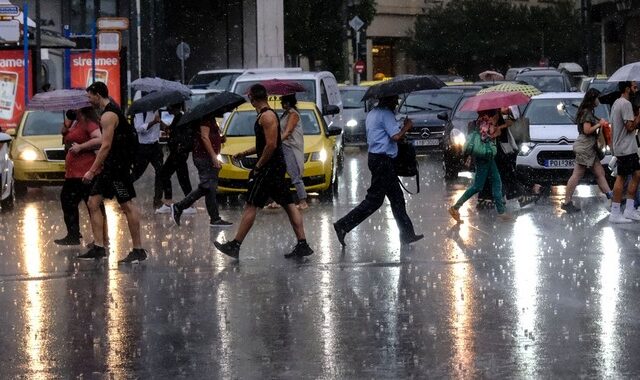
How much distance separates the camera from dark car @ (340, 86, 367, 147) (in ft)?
115

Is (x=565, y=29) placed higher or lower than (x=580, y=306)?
higher

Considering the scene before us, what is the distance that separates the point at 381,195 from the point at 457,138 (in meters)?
10.2

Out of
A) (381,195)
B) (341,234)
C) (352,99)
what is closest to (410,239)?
(381,195)

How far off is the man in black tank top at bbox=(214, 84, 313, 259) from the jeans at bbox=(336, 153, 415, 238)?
2.82 feet

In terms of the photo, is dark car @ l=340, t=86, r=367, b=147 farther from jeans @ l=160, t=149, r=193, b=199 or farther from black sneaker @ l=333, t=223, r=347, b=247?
black sneaker @ l=333, t=223, r=347, b=247

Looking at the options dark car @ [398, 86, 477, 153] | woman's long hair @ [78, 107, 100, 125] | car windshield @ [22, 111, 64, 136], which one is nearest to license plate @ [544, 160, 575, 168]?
car windshield @ [22, 111, 64, 136]

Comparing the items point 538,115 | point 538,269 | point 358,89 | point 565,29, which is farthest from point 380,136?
point 565,29

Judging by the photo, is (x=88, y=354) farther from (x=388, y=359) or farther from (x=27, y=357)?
(x=388, y=359)

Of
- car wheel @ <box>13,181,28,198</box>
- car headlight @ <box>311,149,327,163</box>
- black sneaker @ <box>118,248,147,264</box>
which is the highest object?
car headlight @ <box>311,149,327,163</box>

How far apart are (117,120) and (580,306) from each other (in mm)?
4597

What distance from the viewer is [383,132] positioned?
45.1 ft

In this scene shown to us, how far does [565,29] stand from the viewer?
8119 cm

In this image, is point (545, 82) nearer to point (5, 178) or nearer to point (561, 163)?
point (561, 163)

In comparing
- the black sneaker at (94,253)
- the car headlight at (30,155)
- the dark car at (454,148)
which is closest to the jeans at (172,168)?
the car headlight at (30,155)
